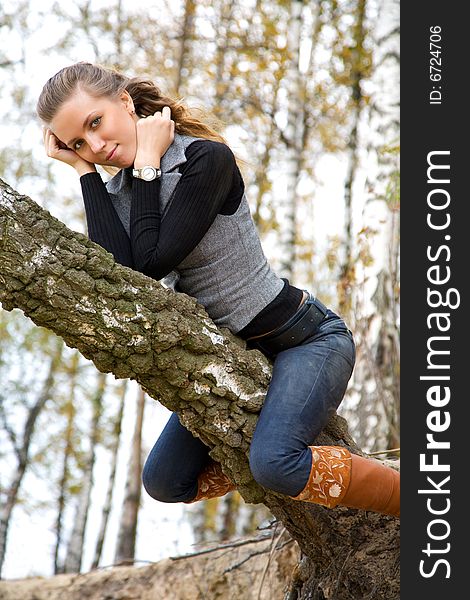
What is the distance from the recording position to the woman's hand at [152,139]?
2.90m

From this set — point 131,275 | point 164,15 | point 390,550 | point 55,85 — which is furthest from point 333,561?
point 164,15

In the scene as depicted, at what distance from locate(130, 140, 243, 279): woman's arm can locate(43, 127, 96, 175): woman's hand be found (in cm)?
30

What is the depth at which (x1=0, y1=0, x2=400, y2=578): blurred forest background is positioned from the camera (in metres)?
10.2

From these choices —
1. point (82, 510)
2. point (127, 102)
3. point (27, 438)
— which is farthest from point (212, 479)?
point (27, 438)

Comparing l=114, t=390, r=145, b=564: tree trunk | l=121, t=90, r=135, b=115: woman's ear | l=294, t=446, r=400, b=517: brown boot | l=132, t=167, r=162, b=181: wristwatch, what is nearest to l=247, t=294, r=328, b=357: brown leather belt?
l=294, t=446, r=400, b=517: brown boot

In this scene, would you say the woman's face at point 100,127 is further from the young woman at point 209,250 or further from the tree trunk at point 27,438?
the tree trunk at point 27,438

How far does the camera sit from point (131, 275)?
8.87ft

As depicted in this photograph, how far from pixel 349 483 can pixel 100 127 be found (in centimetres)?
157

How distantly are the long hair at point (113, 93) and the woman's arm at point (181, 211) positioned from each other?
0.27m

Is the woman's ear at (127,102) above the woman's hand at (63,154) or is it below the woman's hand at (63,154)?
above

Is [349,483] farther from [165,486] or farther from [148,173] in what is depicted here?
[148,173]

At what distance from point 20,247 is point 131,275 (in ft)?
1.28

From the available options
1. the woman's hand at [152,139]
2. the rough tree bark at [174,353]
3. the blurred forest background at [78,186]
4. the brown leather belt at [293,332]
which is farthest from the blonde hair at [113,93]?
the blurred forest background at [78,186]

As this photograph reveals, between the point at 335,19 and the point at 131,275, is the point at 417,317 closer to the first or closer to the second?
the point at 131,275
